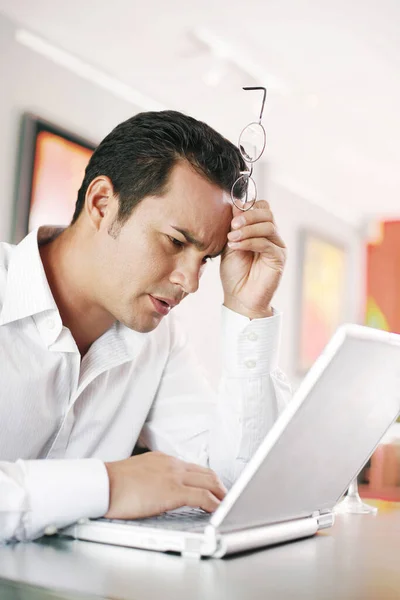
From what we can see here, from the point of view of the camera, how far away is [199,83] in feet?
14.8

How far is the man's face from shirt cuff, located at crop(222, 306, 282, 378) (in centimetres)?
12

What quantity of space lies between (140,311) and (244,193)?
0.31 metres

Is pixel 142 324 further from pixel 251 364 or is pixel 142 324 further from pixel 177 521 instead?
pixel 177 521

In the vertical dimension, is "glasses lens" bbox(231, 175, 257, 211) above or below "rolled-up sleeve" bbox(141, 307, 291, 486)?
above

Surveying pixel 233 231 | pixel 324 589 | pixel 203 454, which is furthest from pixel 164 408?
pixel 324 589

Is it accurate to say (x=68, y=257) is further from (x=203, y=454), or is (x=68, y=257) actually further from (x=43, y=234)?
(x=203, y=454)

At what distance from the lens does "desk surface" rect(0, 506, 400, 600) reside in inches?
26.7

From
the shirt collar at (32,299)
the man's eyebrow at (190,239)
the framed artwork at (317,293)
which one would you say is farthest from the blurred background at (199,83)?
the shirt collar at (32,299)

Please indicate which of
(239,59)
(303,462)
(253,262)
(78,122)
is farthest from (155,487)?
(239,59)

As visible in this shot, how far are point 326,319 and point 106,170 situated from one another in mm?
5712

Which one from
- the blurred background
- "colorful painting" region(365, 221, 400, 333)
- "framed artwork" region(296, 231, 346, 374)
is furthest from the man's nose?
"colorful painting" region(365, 221, 400, 333)

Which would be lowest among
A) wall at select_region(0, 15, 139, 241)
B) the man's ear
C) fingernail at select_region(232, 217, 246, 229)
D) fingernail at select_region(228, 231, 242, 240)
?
fingernail at select_region(228, 231, 242, 240)

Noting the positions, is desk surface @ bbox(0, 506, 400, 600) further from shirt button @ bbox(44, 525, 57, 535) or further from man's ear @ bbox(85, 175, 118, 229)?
man's ear @ bbox(85, 175, 118, 229)

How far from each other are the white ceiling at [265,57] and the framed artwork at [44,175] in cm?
51
